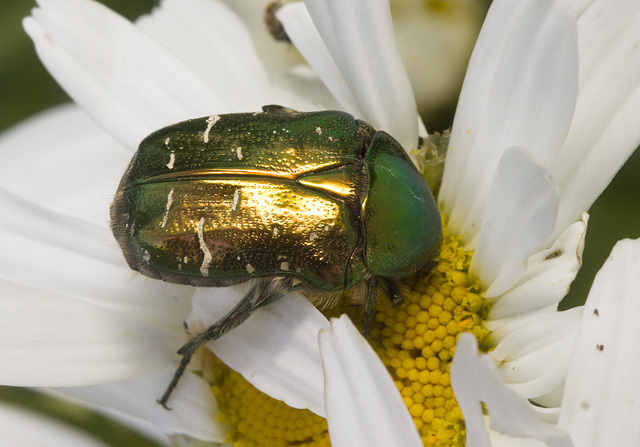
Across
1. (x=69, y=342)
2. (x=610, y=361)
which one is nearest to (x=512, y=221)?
(x=610, y=361)

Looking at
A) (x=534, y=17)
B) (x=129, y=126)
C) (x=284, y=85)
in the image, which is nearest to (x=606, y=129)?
(x=534, y=17)

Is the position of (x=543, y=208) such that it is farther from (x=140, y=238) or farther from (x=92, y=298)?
(x=92, y=298)

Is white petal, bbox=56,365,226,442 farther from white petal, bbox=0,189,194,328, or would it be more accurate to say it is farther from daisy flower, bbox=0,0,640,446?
white petal, bbox=0,189,194,328

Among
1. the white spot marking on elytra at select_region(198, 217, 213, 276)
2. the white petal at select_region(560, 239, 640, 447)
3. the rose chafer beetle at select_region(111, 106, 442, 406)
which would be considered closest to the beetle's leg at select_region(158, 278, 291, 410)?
the rose chafer beetle at select_region(111, 106, 442, 406)

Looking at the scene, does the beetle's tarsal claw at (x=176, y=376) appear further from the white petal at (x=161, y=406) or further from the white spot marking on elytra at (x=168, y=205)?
the white spot marking on elytra at (x=168, y=205)

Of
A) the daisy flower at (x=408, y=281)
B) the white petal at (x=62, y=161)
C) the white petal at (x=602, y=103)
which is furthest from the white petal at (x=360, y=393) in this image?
the white petal at (x=62, y=161)

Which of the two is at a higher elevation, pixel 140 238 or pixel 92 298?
pixel 140 238

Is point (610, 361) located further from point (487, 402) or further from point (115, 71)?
point (115, 71)
